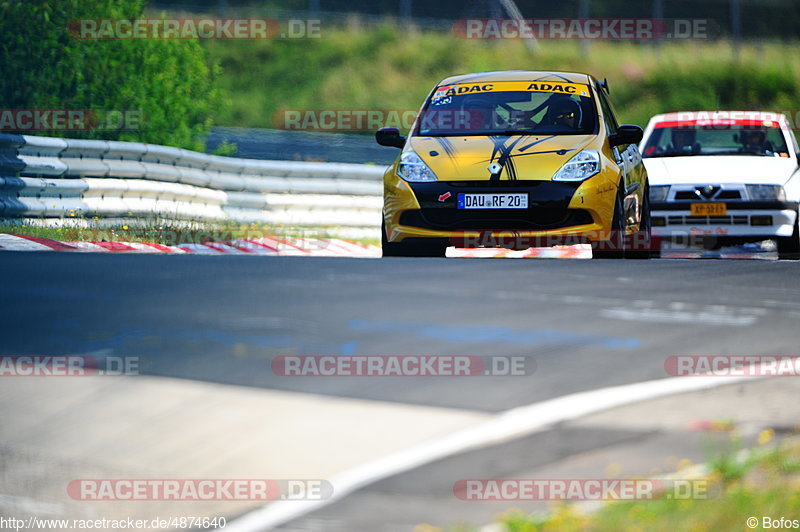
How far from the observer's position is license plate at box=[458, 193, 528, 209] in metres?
11.4

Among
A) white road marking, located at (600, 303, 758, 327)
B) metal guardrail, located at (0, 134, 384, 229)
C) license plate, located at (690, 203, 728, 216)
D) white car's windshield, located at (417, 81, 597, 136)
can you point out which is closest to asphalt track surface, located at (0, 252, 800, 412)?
white road marking, located at (600, 303, 758, 327)

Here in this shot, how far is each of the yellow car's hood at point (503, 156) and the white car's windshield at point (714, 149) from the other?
314 centimetres

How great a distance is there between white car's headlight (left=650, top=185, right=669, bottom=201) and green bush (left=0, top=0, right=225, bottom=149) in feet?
27.9

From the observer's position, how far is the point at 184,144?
72.2 ft

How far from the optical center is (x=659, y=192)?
535 inches

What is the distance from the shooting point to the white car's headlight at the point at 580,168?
1148 centimetres

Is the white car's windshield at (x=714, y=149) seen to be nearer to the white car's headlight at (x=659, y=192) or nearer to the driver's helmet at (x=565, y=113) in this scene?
the white car's headlight at (x=659, y=192)

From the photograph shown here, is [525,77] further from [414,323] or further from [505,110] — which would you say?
[414,323]

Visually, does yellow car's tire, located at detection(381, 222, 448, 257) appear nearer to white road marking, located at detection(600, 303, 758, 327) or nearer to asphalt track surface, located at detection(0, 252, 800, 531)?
asphalt track surface, located at detection(0, 252, 800, 531)

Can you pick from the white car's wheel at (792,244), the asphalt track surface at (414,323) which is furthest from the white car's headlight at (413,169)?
the white car's wheel at (792,244)

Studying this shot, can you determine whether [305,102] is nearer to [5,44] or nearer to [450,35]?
[450,35]

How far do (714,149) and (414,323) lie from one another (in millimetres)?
8192

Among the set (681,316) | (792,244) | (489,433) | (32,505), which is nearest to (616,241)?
(792,244)

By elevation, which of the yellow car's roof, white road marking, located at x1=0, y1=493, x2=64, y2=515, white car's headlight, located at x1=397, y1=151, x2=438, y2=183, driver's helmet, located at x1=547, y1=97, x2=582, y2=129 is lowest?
white road marking, located at x1=0, y1=493, x2=64, y2=515
